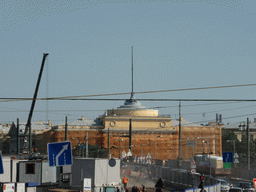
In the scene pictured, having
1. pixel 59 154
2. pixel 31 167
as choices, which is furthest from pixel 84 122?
pixel 59 154

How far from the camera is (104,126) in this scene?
14475 cm

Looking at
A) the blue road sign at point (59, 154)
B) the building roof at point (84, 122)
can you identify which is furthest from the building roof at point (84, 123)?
the blue road sign at point (59, 154)

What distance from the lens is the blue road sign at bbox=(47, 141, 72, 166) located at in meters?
18.0

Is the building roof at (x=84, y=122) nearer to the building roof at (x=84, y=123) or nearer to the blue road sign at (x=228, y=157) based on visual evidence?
the building roof at (x=84, y=123)

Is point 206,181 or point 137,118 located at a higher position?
point 137,118

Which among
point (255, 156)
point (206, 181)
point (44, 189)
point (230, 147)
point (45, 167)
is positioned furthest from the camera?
point (230, 147)

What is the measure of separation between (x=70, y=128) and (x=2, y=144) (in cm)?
4875

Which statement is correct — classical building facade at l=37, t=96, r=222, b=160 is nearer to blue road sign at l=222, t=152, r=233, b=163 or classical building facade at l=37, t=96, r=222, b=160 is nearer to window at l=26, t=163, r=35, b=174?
blue road sign at l=222, t=152, r=233, b=163

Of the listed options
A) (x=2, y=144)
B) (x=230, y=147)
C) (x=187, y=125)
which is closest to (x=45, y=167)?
(x=187, y=125)

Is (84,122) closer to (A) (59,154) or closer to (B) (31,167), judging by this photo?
(B) (31,167)

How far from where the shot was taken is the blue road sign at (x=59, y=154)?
59.0 ft

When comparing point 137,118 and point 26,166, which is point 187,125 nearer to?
point 137,118

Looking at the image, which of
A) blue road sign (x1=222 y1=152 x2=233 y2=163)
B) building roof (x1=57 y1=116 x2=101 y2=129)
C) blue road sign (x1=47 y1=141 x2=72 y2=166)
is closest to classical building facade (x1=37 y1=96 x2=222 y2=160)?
building roof (x1=57 y1=116 x2=101 y2=129)

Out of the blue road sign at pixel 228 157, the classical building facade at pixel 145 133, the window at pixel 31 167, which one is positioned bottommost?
the window at pixel 31 167
